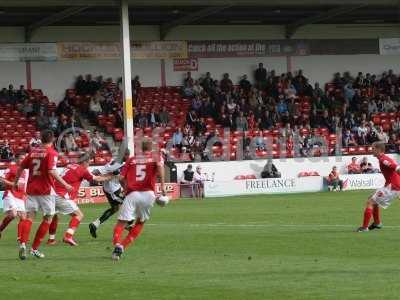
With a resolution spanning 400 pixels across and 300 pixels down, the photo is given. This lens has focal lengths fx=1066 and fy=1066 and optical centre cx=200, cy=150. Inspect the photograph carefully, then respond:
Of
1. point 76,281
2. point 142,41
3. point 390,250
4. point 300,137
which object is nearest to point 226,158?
point 300,137

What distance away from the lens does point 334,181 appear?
42.6 metres

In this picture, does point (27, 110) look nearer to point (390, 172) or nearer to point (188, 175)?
point (188, 175)

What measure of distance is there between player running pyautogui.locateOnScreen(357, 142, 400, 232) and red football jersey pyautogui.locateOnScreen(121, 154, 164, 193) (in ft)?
19.0

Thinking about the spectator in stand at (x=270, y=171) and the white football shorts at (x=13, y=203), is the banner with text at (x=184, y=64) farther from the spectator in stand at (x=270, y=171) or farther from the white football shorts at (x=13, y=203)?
the white football shorts at (x=13, y=203)

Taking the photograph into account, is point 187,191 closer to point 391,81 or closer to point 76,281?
point 391,81

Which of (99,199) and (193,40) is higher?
(193,40)

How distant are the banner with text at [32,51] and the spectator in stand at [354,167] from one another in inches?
519

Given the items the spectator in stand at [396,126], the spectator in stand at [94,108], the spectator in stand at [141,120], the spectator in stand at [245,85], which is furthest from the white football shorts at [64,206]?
the spectator in stand at [396,126]

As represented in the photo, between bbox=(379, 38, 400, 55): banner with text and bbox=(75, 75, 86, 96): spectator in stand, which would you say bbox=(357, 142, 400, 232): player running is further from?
bbox=(379, 38, 400, 55): banner with text

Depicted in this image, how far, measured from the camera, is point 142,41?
46.9m

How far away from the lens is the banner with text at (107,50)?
1775 inches

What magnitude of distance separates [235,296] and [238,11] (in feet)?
117

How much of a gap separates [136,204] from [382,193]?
6.45m

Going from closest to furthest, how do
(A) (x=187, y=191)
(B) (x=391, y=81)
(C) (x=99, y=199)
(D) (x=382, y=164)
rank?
1. (D) (x=382, y=164)
2. (C) (x=99, y=199)
3. (A) (x=187, y=191)
4. (B) (x=391, y=81)
